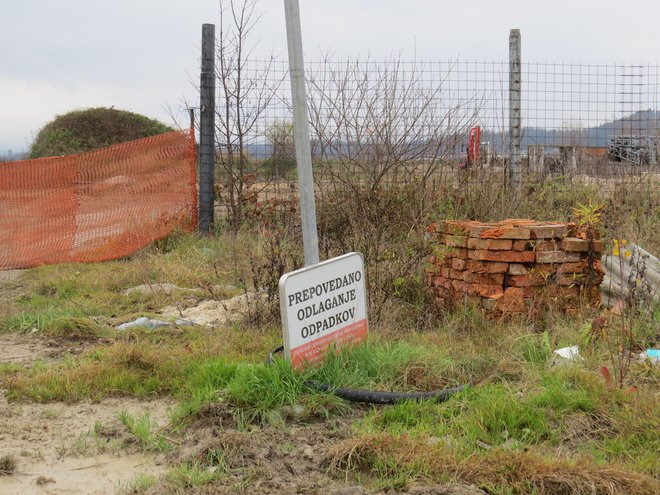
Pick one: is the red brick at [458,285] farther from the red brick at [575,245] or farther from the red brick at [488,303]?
the red brick at [575,245]

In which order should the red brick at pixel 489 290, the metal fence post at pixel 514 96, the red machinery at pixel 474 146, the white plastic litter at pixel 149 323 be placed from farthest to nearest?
the metal fence post at pixel 514 96 → the red machinery at pixel 474 146 → the white plastic litter at pixel 149 323 → the red brick at pixel 489 290

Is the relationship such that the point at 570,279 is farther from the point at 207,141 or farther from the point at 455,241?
the point at 207,141

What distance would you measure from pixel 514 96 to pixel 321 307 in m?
7.06

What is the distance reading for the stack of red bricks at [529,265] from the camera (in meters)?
6.02

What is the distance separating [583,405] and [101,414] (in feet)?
8.61

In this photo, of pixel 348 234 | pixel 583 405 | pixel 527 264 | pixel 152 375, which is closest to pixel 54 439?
pixel 152 375

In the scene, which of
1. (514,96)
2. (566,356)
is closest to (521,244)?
(566,356)

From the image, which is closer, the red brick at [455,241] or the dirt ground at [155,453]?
the dirt ground at [155,453]

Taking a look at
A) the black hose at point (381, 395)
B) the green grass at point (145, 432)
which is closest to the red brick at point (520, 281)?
the black hose at point (381, 395)

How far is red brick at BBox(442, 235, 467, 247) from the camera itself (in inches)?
247

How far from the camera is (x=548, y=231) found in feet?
19.8

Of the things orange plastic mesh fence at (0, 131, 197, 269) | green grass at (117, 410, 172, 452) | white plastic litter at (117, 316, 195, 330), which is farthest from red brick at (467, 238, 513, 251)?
orange plastic mesh fence at (0, 131, 197, 269)

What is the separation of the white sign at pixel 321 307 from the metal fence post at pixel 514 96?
6.23 metres

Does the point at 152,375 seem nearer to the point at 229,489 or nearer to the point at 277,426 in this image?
the point at 277,426
